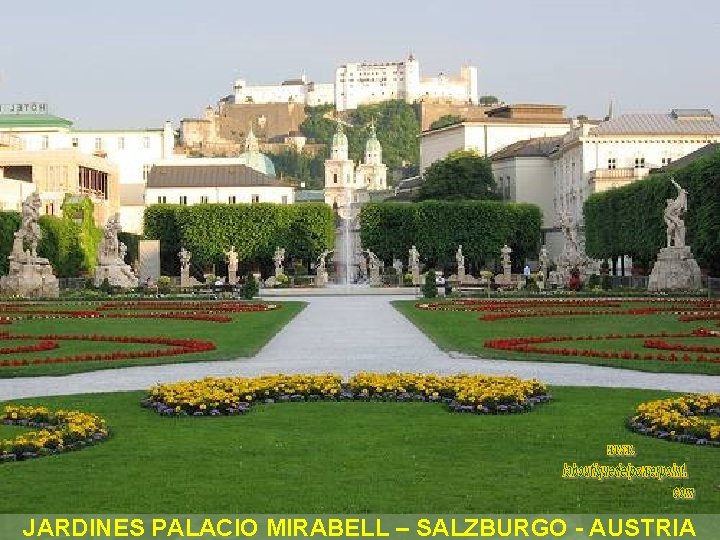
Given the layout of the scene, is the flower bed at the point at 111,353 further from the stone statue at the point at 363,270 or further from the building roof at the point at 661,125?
the building roof at the point at 661,125

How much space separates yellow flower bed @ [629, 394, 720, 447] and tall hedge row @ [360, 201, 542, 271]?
233 ft

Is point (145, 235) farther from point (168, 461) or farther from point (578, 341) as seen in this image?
point (168, 461)

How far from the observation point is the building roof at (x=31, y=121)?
394ft

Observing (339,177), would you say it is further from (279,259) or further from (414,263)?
(414,263)

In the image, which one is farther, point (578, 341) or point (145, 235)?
point (145, 235)

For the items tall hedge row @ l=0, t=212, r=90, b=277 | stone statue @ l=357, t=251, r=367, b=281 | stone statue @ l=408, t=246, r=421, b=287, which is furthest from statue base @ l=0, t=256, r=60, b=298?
stone statue @ l=357, t=251, r=367, b=281

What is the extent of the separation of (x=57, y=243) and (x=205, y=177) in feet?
131

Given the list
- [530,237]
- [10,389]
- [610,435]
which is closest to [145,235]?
[530,237]

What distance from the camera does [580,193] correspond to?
9388 cm

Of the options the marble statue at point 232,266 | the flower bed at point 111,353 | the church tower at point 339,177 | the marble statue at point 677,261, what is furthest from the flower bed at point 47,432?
the church tower at point 339,177

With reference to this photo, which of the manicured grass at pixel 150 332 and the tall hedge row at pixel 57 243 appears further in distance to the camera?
the tall hedge row at pixel 57 243

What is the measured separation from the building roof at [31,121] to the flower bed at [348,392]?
106 meters

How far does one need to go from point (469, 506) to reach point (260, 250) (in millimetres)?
76870

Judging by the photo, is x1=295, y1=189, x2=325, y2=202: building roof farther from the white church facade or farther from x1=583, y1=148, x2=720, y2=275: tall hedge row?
x1=583, y1=148, x2=720, y2=275: tall hedge row
